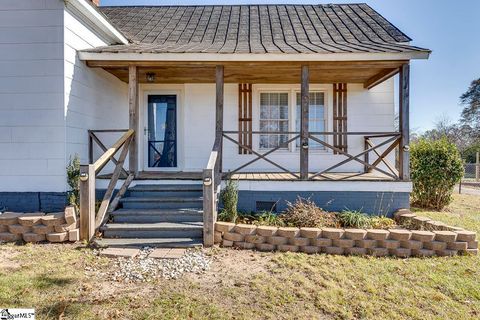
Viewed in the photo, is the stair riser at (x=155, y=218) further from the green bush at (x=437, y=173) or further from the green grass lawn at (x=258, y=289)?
the green bush at (x=437, y=173)

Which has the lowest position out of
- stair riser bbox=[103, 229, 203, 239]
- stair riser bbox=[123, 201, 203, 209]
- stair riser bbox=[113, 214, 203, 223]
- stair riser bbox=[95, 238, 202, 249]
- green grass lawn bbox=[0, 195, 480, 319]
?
green grass lawn bbox=[0, 195, 480, 319]

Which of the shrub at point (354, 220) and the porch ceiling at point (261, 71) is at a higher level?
the porch ceiling at point (261, 71)

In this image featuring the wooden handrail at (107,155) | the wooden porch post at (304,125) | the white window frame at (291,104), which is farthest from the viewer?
the white window frame at (291,104)

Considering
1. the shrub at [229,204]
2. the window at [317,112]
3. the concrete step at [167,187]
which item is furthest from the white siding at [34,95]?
the window at [317,112]

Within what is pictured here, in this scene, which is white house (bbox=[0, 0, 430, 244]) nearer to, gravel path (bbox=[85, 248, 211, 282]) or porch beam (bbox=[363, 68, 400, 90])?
porch beam (bbox=[363, 68, 400, 90])

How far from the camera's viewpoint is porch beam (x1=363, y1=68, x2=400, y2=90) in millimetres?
6461

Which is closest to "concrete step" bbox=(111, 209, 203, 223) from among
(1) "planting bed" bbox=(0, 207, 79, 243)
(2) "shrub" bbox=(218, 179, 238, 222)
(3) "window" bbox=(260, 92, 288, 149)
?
(2) "shrub" bbox=(218, 179, 238, 222)

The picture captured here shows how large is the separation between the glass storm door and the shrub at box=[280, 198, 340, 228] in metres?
3.94

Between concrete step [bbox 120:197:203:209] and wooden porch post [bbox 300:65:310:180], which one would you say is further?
wooden porch post [bbox 300:65:310:180]

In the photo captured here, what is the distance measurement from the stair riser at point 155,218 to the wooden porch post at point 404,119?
4.02 m

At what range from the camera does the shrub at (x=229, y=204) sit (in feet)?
17.2

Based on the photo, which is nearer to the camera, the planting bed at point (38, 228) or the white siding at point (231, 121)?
the planting bed at point (38, 228)

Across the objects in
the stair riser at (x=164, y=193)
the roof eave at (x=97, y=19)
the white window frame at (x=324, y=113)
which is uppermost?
the roof eave at (x=97, y=19)

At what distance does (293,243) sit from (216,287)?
155 centimetres
